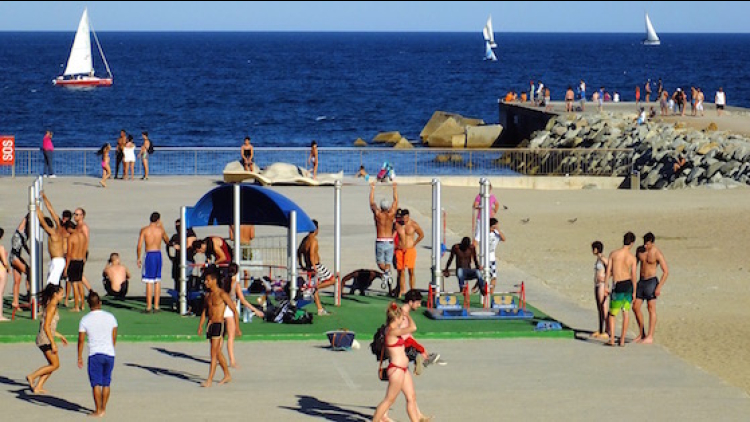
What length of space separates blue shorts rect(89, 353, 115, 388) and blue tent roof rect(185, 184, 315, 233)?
7.07m

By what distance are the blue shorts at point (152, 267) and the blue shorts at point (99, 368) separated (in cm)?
639

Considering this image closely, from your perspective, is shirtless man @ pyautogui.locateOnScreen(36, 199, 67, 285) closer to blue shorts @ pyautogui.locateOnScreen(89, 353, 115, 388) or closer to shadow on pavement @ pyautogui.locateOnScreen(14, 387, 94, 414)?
shadow on pavement @ pyautogui.locateOnScreen(14, 387, 94, 414)

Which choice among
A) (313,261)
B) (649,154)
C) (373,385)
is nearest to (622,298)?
(373,385)

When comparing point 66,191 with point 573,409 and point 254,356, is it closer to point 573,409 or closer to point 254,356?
point 254,356

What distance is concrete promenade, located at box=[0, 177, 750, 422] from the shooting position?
16.7m

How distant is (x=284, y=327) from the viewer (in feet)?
70.7

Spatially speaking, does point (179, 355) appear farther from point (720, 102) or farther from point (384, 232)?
point (720, 102)

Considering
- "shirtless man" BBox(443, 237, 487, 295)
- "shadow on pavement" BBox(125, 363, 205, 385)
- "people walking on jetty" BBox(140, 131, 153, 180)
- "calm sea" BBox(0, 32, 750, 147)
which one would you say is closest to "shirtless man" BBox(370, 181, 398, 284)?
"shirtless man" BBox(443, 237, 487, 295)

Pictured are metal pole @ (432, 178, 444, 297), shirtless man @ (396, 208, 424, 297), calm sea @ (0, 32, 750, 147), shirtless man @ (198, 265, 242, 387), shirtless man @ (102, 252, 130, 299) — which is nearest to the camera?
shirtless man @ (198, 265, 242, 387)

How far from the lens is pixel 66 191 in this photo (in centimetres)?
3962

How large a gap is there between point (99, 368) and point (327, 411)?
2.67 meters

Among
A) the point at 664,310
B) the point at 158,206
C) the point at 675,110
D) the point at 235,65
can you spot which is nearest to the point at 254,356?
the point at 664,310

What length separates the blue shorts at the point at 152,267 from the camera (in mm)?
22391

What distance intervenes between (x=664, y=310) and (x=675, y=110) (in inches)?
1822
